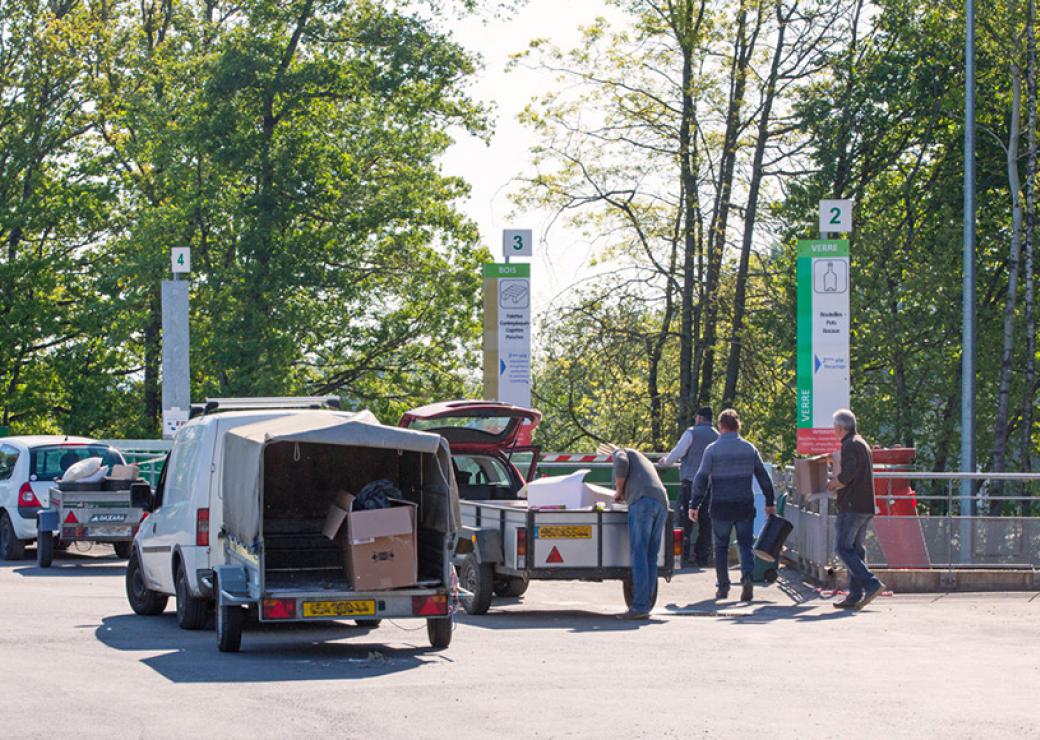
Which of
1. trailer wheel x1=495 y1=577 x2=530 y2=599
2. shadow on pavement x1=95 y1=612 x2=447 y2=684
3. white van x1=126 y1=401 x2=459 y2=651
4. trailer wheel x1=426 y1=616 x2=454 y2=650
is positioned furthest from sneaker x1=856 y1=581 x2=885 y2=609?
trailer wheel x1=426 y1=616 x2=454 y2=650

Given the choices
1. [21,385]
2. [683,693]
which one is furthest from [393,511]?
[21,385]

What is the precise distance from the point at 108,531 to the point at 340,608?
10358 millimetres

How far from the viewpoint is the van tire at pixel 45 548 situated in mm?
22125

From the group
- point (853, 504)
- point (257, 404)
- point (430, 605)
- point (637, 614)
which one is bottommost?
point (637, 614)

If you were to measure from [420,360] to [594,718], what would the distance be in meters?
A: 35.8

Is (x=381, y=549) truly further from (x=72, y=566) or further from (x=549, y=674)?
(x=72, y=566)

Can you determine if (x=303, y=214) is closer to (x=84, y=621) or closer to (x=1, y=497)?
(x=1, y=497)

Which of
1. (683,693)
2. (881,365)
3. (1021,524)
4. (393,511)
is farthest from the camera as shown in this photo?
Answer: (881,365)

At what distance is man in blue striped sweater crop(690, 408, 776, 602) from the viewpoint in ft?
55.5

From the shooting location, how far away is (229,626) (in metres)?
12.4

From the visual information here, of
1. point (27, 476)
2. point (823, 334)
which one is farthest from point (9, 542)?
point (823, 334)

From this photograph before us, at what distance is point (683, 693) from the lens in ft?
33.7

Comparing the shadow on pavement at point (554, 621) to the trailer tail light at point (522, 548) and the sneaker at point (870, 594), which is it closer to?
the trailer tail light at point (522, 548)

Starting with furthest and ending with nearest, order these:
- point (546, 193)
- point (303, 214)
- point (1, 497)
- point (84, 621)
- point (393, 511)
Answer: point (303, 214) < point (546, 193) < point (1, 497) < point (84, 621) < point (393, 511)
